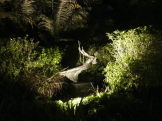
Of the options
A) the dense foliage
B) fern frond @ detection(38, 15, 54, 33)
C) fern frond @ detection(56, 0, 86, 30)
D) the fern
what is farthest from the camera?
fern frond @ detection(38, 15, 54, 33)

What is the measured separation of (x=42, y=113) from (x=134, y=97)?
2560 millimetres

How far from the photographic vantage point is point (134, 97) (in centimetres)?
761

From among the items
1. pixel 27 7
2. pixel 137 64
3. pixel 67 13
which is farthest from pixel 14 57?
pixel 67 13

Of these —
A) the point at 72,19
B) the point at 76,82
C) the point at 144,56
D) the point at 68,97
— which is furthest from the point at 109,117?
the point at 72,19

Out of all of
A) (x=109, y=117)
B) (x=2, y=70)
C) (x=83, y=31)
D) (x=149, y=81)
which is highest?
(x=83, y=31)

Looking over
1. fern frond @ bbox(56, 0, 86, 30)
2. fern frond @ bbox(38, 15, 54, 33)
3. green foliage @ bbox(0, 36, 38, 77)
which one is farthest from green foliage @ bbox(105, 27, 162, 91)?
fern frond @ bbox(38, 15, 54, 33)

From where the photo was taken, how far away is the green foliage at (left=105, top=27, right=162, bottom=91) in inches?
295

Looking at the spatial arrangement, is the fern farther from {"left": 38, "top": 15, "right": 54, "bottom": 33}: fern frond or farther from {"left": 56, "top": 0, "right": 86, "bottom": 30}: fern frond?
{"left": 56, "top": 0, "right": 86, "bottom": 30}: fern frond

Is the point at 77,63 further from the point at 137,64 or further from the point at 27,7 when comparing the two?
the point at 137,64

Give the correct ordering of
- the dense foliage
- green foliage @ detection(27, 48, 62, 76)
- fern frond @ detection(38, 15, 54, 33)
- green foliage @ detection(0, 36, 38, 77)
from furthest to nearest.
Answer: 1. fern frond @ detection(38, 15, 54, 33)
2. green foliage @ detection(27, 48, 62, 76)
3. green foliage @ detection(0, 36, 38, 77)
4. the dense foliage

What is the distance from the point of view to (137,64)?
7488mm

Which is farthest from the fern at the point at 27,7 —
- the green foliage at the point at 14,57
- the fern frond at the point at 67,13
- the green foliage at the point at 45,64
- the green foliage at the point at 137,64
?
the green foliage at the point at 137,64

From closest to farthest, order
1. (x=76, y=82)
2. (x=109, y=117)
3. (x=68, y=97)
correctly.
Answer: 1. (x=109, y=117)
2. (x=68, y=97)
3. (x=76, y=82)

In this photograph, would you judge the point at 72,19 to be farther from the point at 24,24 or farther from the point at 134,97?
the point at 134,97
